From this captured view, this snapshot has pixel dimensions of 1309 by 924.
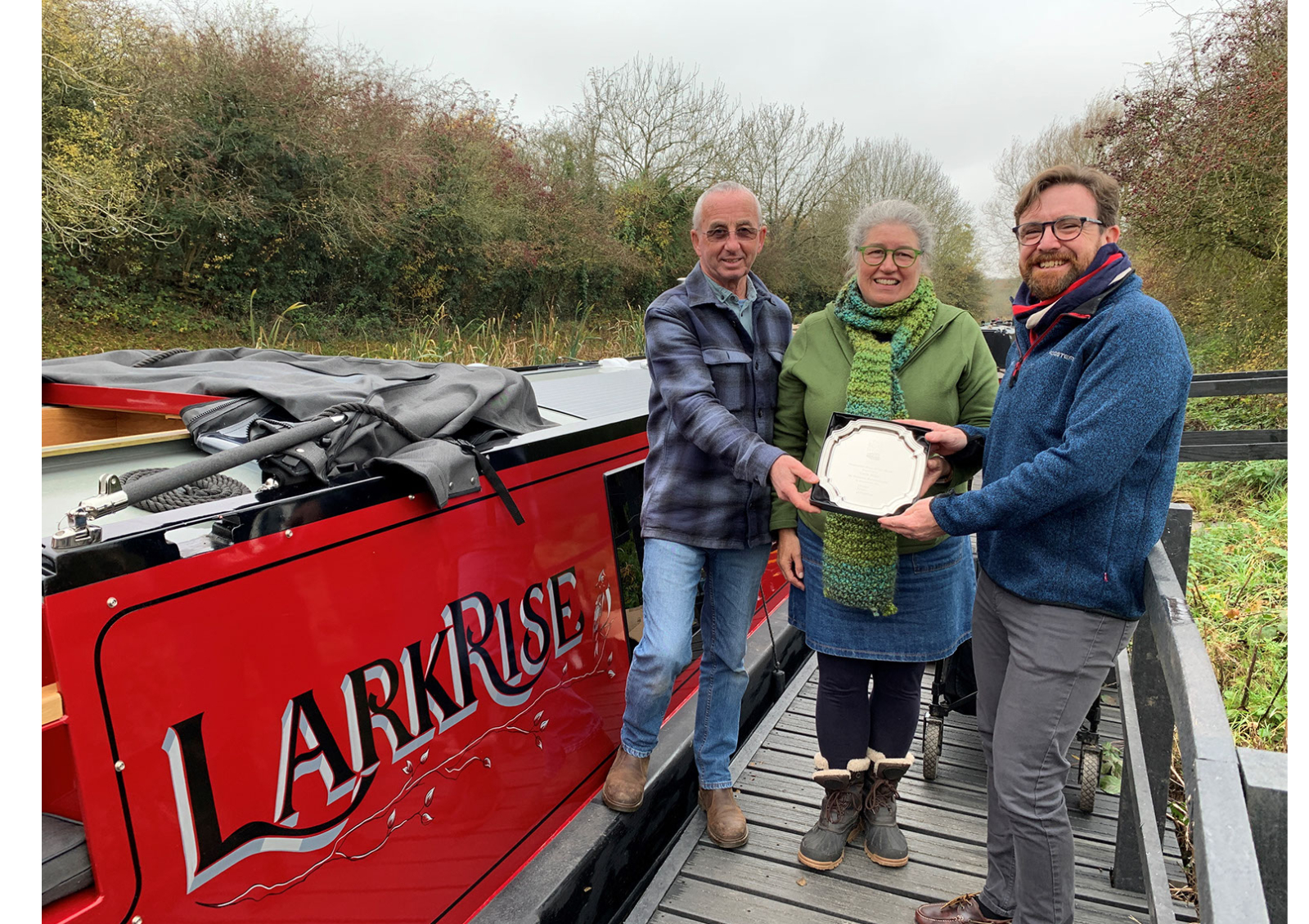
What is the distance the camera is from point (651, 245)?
68.7ft

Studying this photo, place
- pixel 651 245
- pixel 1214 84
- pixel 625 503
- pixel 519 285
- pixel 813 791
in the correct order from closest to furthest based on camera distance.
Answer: pixel 625 503 → pixel 813 791 → pixel 1214 84 → pixel 519 285 → pixel 651 245

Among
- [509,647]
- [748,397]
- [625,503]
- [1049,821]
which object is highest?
[748,397]

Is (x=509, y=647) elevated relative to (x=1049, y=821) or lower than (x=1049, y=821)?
elevated

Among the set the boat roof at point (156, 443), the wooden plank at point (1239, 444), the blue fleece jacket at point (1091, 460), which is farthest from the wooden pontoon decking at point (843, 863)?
the wooden plank at point (1239, 444)

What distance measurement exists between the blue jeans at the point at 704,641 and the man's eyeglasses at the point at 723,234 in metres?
0.89

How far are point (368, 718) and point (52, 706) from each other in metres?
0.65

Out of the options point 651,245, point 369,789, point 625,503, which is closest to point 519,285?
point 651,245

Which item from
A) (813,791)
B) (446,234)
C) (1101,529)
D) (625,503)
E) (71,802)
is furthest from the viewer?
(446,234)

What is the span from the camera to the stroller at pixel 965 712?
2.93 meters

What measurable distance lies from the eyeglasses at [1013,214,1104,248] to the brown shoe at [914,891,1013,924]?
5.43 ft

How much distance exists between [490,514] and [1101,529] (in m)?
1.41

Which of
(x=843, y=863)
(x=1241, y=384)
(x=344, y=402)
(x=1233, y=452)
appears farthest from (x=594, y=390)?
(x=1241, y=384)

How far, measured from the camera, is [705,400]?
2205 millimetres

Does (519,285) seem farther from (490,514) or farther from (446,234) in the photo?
(490,514)
